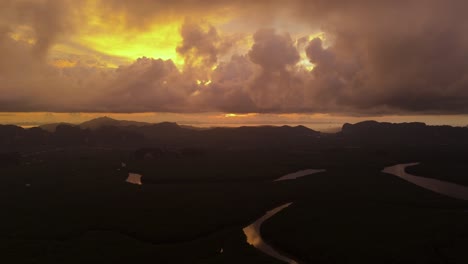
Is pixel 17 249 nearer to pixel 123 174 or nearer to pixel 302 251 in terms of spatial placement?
pixel 302 251

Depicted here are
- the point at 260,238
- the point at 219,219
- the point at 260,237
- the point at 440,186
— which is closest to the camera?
the point at 260,238

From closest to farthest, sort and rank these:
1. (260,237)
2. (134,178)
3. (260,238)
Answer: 1. (260,238)
2. (260,237)
3. (134,178)

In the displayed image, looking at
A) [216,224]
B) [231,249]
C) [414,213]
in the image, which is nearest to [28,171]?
[216,224]

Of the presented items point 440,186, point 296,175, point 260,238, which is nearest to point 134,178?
point 296,175

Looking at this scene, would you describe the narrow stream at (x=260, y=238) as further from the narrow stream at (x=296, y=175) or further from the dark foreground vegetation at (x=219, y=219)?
the narrow stream at (x=296, y=175)

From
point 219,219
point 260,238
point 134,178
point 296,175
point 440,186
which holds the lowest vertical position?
point 134,178

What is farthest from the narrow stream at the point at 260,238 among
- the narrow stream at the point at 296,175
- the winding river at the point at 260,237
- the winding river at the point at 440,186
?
the winding river at the point at 440,186

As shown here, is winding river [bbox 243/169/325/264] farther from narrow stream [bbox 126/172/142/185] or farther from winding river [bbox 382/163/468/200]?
narrow stream [bbox 126/172/142/185]

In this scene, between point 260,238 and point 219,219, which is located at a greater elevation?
point 219,219

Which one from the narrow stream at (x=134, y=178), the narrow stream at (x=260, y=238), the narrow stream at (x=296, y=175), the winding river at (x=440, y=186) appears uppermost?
the winding river at (x=440, y=186)

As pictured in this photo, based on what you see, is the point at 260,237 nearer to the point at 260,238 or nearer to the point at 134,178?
the point at 260,238

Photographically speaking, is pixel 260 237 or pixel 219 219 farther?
pixel 219 219
